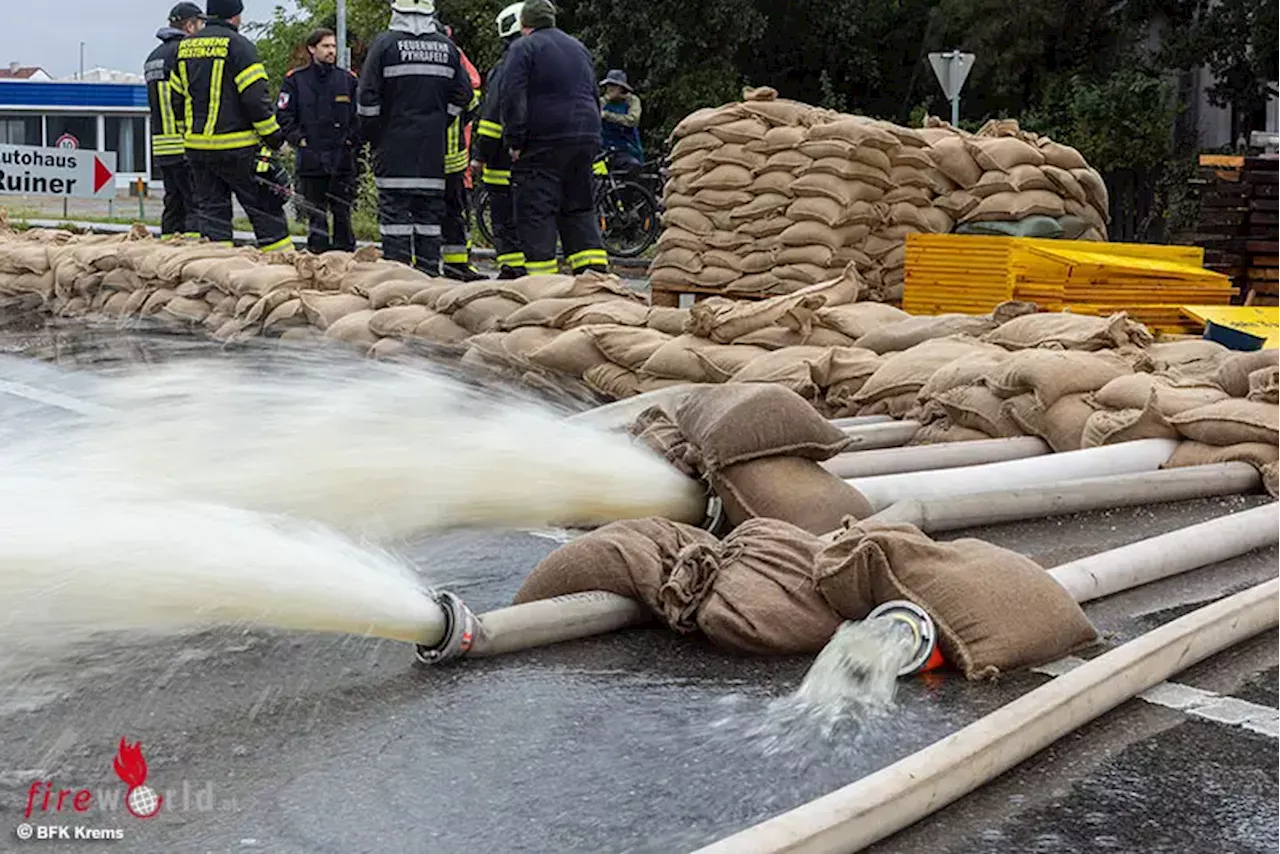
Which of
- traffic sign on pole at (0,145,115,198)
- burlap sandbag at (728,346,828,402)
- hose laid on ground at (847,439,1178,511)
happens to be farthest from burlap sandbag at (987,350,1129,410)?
traffic sign on pole at (0,145,115,198)

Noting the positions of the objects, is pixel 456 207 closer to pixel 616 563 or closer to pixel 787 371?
pixel 787 371

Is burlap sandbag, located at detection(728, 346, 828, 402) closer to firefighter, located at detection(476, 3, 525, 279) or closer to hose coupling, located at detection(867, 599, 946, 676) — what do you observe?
hose coupling, located at detection(867, 599, 946, 676)

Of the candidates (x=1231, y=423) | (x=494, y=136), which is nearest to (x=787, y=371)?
(x=1231, y=423)

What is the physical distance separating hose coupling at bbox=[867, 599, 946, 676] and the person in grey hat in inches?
596

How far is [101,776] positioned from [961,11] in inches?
871

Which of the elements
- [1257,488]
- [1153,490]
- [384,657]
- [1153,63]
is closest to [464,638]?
[384,657]

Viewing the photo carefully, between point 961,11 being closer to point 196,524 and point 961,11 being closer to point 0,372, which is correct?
point 0,372

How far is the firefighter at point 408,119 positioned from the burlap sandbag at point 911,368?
5744mm

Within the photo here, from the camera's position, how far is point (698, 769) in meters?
2.48

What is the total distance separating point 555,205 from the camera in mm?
9977

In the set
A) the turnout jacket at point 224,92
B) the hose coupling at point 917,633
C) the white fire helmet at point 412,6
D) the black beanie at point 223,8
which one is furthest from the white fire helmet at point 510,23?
the hose coupling at point 917,633

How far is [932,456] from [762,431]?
826 millimetres

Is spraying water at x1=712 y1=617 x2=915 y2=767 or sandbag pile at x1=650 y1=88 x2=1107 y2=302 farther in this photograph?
sandbag pile at x1=650 y1=88 x2=1107 y2=302

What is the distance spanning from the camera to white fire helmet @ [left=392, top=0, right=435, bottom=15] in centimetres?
1054
